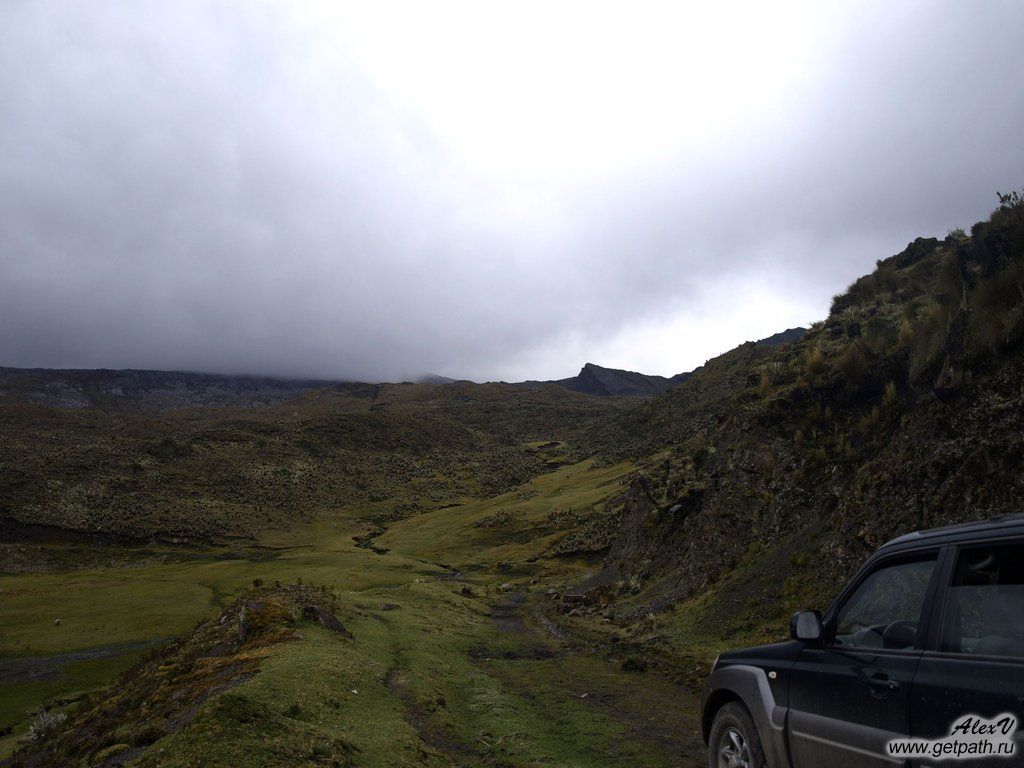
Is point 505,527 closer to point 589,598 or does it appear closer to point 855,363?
point 589,598

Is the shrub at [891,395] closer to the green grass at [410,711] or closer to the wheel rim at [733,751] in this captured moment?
the green grass at [410,711]

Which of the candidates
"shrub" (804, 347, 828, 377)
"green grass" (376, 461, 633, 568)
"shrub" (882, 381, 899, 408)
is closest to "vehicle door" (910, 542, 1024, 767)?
"shrub" (882, 381, 899, 408)

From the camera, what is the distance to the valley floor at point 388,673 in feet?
27.2

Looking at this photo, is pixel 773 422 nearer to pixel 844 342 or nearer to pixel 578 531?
pixel 844 342

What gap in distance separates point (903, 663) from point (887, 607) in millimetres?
529

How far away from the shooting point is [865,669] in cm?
452

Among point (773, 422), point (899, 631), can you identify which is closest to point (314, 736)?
point (899, 631)

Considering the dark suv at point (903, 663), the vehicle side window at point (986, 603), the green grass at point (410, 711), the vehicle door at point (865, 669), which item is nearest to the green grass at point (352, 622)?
the green grass at point (410, 711)

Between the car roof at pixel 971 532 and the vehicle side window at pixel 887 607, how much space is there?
128mm

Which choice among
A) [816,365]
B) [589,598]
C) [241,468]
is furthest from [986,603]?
[241,468]

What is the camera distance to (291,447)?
94.4 m

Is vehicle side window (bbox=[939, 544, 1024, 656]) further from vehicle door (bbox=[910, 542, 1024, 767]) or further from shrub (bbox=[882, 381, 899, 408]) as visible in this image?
shrub (bbox=[882, 381, 899, 408])

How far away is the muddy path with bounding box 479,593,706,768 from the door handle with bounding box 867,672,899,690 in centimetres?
535

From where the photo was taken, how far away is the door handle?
4.18m
